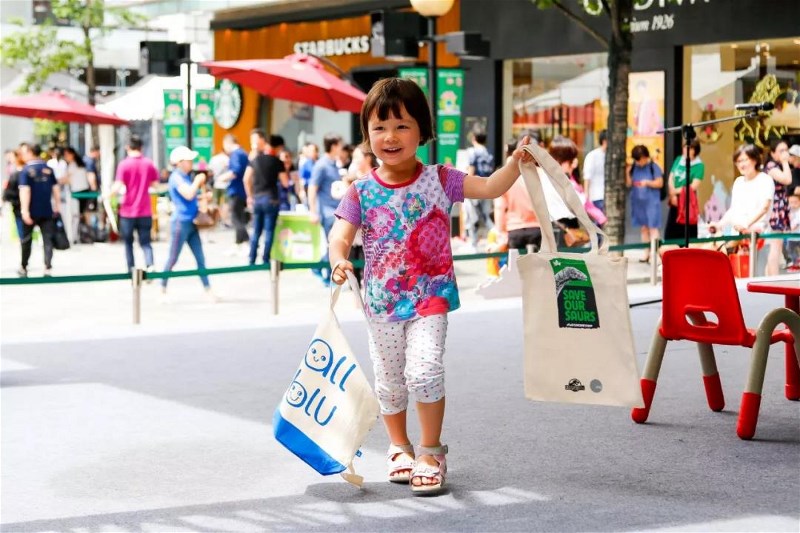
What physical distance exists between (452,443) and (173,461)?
133 cm

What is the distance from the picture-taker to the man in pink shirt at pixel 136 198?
16.4 metres

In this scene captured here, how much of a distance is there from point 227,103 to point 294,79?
16.1 meters

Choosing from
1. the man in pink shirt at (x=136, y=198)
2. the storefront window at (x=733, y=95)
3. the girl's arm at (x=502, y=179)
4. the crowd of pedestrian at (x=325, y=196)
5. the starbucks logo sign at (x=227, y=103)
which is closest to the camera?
the girl's arm at (x=502, y=179)

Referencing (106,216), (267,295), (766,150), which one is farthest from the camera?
(106,216)

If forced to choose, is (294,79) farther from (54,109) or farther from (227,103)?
(227,103)

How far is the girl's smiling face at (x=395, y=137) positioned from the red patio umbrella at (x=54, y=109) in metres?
17.3

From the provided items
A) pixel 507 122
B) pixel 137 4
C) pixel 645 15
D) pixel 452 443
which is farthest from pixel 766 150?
pixel 137 4

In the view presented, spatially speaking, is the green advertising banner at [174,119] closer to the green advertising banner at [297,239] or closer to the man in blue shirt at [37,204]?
the man in blue shirt at [37,204]

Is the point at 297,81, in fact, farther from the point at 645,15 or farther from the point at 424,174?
the point at 424,174

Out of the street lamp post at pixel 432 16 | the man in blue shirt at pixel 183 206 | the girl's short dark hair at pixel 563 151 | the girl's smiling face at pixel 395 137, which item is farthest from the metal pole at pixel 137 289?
the girl's smiling face at pixel 395 137

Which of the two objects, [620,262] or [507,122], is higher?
[507,122]

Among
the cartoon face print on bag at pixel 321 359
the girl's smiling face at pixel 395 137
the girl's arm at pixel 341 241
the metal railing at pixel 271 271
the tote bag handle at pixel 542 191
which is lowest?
the cartoon face print on bag at pixel 321 359

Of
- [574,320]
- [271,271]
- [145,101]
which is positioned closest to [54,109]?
[145,101]

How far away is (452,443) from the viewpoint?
6.77 meters
